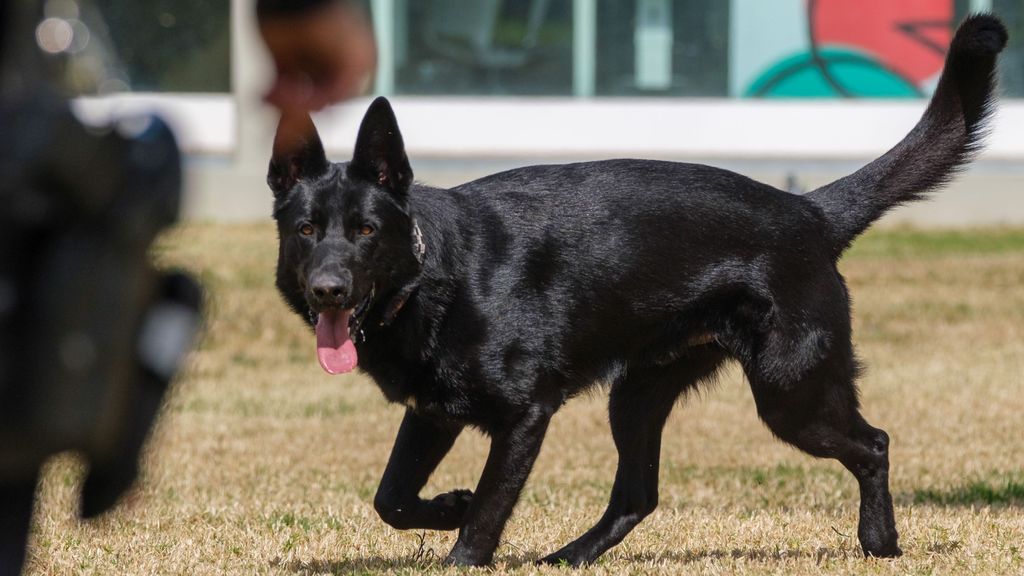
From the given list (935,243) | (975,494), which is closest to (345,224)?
(975,494)

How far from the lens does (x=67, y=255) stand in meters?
1.98

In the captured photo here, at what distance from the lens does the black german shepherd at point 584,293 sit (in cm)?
433

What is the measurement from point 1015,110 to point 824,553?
12407mm

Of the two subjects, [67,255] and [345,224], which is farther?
[345,224]

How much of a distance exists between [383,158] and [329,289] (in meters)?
0.49

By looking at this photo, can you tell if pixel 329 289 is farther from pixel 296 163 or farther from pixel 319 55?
pixel 319 55

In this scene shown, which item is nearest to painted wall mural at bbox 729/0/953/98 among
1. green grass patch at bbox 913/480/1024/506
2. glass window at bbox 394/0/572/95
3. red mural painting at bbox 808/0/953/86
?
red mural painting at bbox 808/0/953/86

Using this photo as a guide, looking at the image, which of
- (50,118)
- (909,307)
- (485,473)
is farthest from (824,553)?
(909,307)

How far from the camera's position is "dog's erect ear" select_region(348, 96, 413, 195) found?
4.39m

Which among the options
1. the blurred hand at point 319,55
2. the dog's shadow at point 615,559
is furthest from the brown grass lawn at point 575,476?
the blurred hand at point 319,55

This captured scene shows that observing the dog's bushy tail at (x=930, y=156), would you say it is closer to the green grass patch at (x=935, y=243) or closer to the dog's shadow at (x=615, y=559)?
the dog's shadow at (x=615, y=559)

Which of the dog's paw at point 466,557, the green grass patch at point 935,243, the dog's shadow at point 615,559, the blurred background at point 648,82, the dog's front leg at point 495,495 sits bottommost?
the green grass patch at point 935,243

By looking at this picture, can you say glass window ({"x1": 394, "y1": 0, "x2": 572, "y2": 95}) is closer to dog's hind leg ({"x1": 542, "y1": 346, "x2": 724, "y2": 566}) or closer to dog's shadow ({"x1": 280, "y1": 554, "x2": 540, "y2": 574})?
dog's hind leg ({"x1": 542, "y1": 346, "x2": 724, "y2": 566})

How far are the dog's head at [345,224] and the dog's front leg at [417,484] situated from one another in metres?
0.42
